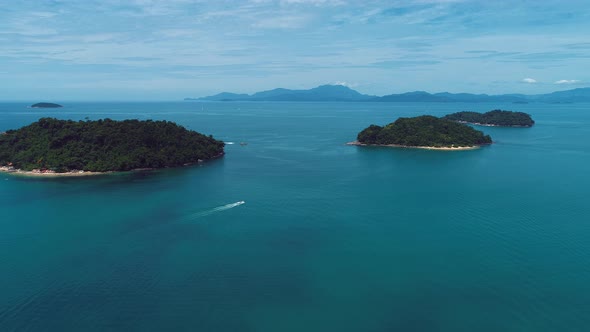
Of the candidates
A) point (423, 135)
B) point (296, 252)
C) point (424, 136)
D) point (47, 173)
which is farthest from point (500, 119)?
point (47, 173)

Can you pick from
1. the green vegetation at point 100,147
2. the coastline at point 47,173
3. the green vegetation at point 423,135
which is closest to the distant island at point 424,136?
the green vegetation at point 423,135

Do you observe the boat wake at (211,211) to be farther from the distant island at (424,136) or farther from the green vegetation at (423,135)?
the green vegetation at (423,135)

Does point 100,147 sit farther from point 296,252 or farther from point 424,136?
point 424,136

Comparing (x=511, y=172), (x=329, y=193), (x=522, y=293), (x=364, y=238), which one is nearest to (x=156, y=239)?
(x=364, y=238)

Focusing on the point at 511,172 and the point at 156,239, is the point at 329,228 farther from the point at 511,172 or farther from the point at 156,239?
the point at 511,172

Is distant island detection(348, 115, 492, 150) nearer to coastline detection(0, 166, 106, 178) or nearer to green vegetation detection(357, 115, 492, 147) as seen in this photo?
green vegetation detection(357, 115, 492, 147)
